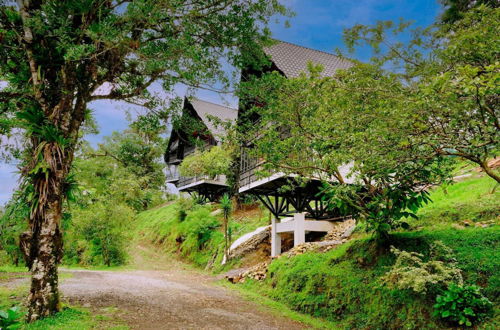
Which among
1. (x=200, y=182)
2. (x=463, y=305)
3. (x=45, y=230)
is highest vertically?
(x=200, y=182)

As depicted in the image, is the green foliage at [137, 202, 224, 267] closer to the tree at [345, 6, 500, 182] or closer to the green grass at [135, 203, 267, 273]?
the green grass at [135, 203, 267, 273]

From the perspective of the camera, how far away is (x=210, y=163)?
21719 mm

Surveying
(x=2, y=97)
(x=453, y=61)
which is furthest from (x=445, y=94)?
(x=2, y=97)

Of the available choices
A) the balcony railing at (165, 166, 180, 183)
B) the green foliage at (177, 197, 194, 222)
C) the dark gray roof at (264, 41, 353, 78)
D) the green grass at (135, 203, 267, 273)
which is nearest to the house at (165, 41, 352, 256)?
the dark gray roof at (264, 41, 353, 78)

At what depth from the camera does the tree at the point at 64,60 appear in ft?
20.9

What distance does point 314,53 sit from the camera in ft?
55.1

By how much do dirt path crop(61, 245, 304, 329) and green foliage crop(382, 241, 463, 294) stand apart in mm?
2438

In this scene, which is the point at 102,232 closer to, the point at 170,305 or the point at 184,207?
the point at 184,207

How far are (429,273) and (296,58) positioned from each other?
11.3 metres

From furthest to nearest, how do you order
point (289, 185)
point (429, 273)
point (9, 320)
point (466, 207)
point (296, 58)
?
point (296, 58) → point (289, 185) → point (466, 207) → point (429, 273) → point (9, 320)

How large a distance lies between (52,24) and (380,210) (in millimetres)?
8030

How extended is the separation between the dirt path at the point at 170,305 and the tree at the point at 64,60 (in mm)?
1535

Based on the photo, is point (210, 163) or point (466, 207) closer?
point (466, 207)

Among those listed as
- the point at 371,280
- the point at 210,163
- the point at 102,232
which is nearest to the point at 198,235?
the point at 210,163
